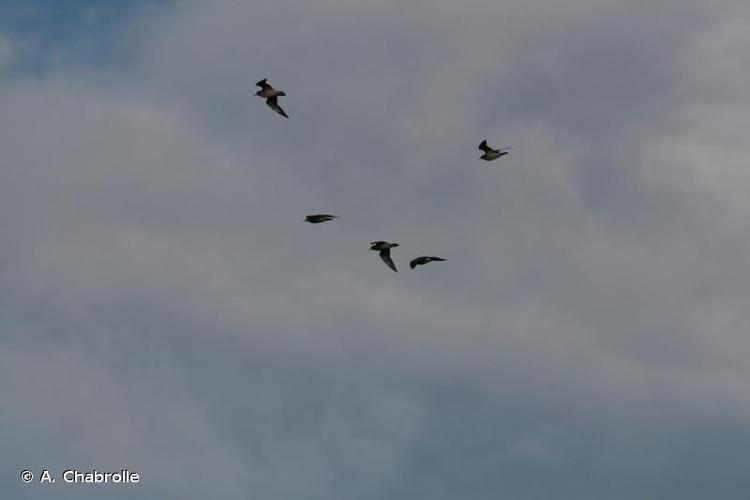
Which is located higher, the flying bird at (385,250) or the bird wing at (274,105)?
the bird wing at (274,105)

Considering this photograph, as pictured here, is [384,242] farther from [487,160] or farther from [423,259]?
[487,160]

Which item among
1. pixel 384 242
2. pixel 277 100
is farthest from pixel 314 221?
pixel 277 100

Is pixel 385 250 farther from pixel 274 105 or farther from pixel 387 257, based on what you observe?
pixel 274 105

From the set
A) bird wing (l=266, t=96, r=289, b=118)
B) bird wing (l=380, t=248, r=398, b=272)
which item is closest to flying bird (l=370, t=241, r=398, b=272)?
bird wing (l=380, t=248, r=398, b=272)

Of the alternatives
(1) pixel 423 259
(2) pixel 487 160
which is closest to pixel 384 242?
(1) pixel 423 259

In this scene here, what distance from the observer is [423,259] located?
137m

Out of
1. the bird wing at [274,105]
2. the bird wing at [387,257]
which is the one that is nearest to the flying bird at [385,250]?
the bird wing at [387,257]

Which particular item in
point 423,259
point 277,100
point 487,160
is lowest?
point 423,259

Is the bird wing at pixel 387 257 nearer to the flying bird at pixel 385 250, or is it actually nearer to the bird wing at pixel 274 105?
the flying bird at pixel 385 250

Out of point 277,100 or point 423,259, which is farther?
point 277,100

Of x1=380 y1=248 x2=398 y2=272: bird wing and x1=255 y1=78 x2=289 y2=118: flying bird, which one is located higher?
x1=255 y1=78 x2=289 y2=118: flying bird

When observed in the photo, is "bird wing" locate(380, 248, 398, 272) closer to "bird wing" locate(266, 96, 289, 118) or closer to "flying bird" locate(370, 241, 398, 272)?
"flying bird" locate(370, 241, 398, 272)

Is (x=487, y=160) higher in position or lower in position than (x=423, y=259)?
higher

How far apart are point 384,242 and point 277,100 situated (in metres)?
21.9
